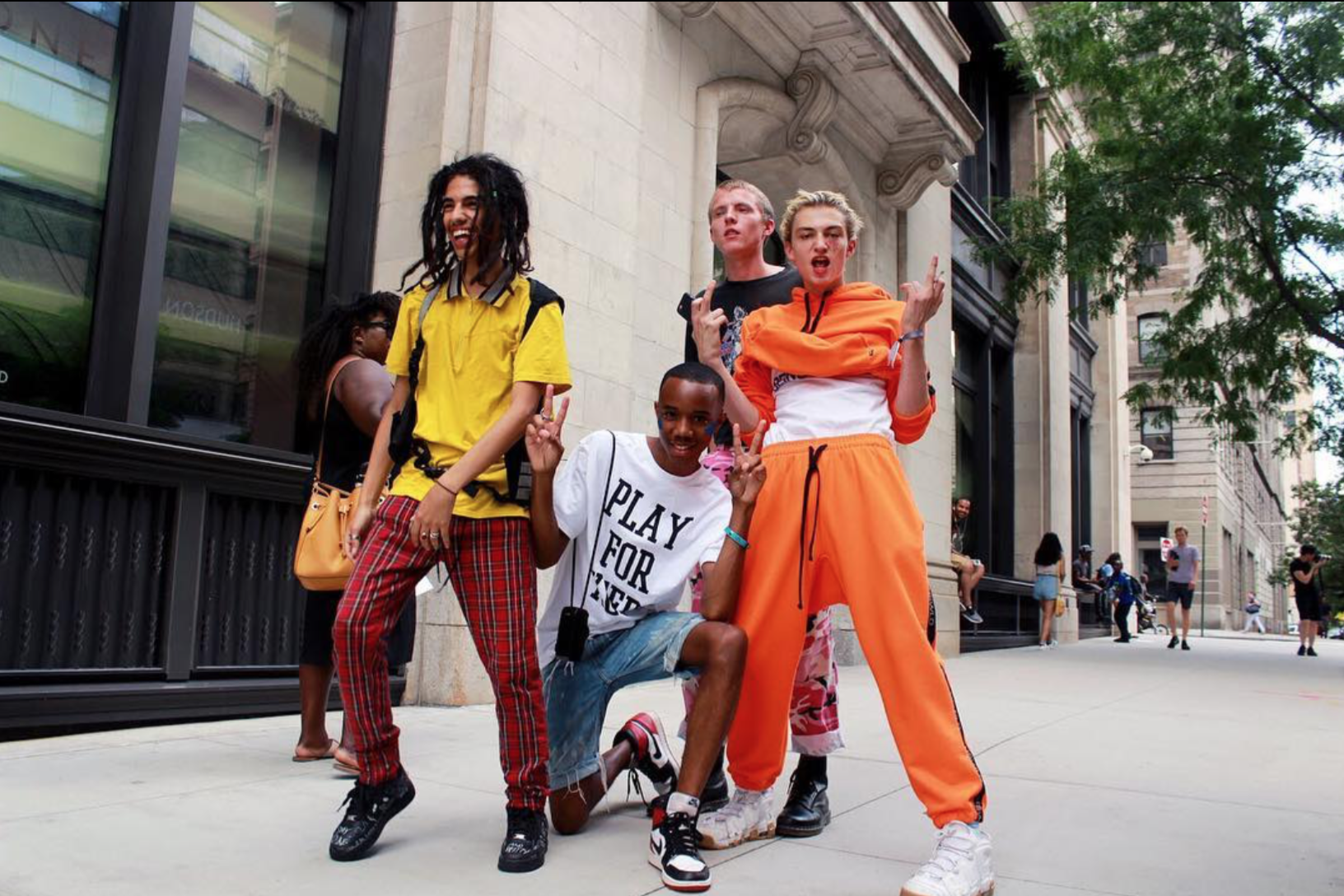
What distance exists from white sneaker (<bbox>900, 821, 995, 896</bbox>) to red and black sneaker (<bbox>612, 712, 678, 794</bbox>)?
1.17 meters

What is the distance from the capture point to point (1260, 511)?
6481cm

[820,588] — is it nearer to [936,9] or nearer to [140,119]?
[140,119]

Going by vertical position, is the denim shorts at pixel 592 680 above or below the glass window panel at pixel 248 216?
below

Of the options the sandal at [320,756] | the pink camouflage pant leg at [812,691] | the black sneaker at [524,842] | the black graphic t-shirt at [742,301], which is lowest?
the sandal at [320,756]

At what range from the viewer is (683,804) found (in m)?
2.98

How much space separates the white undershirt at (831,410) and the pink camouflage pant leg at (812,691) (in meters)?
0.29

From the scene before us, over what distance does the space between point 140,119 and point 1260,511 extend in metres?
71.3

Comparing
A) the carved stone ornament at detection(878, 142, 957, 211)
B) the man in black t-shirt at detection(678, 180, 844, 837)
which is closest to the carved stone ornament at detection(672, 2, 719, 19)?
the carved stone ornament at detection(878, 142, 957, 211)

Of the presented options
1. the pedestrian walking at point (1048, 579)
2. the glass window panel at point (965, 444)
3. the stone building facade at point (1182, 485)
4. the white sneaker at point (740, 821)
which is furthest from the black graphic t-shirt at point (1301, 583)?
the stone building facade at point (1182, 485)

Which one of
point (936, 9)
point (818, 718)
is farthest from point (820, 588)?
point (936, 9)

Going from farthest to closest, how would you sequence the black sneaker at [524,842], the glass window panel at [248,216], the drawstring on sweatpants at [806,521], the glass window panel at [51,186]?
the glass window panel at [248,216]
the glass window panel at [51,186]
the drawstring on sweatpants at [806,521]
the black sneaker at [524,842]

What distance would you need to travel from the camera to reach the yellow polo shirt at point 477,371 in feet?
10.0

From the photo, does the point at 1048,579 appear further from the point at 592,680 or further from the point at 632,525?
the point at 632,525

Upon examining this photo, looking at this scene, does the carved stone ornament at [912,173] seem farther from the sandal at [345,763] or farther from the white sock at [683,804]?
the white sock at [683,804]
